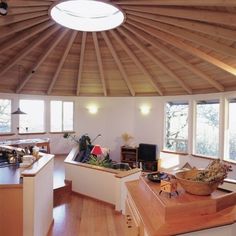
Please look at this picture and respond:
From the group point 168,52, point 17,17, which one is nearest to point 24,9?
point 17,17

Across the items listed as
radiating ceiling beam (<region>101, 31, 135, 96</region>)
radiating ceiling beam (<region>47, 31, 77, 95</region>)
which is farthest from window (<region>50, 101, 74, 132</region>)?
radiating ceiling beam (<region>101, 31, 135, 96</region>)

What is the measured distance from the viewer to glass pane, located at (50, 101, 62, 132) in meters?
8.70

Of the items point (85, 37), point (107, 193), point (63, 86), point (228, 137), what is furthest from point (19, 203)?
point (63, 86)

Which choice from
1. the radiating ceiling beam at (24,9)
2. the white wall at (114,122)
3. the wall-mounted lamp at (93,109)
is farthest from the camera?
the wall-mounted lamp at (93,109)

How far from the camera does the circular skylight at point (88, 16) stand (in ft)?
13.3

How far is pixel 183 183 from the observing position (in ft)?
6.20

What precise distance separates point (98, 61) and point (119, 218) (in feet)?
14.3

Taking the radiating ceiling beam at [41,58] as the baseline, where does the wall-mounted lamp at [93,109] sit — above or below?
below

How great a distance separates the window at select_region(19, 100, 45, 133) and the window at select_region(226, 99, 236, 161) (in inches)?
245

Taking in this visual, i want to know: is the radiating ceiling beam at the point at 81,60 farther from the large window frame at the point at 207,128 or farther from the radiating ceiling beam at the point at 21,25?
the large window frame at the point at 207,128

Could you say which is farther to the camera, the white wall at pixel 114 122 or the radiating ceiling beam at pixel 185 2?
the white wall at pixel 114 122

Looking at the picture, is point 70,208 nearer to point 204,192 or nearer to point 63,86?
point 204,192

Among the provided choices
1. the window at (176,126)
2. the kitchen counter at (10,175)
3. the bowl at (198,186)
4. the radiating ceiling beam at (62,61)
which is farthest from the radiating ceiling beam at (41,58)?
the window at (176,126)

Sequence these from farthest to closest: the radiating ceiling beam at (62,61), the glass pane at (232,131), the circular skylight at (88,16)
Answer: the glass pane at (232,131), the radiating ceiling beam at (62,61), the circular skylight at (88,16)
